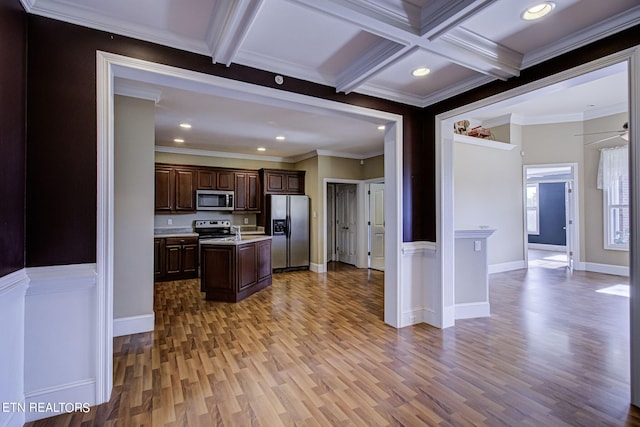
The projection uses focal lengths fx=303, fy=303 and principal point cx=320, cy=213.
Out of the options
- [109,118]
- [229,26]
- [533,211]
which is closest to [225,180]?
[109,118]

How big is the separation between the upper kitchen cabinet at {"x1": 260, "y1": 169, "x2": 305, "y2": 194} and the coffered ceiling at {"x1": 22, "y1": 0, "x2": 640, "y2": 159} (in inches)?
167

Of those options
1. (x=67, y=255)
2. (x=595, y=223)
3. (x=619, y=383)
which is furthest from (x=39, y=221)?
(x=595, y=223)

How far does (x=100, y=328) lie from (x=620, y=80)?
24.0 feet

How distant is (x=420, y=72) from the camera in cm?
293

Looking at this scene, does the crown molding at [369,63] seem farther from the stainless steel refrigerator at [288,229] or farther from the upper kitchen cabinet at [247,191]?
the upper kitchen cabinet at [247,191]

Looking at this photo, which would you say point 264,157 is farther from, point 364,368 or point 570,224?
point 570,224

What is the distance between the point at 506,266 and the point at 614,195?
2473mm

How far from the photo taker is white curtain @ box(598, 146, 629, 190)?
235 inches

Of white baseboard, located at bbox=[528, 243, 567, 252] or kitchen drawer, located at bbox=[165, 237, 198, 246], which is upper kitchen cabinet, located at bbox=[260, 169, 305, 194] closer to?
kitchen drawer, located at bbox=[165, 237, 198, 246]

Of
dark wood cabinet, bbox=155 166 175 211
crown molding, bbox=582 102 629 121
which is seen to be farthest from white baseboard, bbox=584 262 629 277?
dark wood cabinet, bbox=155 166 175 211

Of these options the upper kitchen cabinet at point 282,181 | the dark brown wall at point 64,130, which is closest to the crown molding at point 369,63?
the dark brown wall at point 64,130

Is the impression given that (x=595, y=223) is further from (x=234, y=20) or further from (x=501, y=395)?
(x=234, y=20)

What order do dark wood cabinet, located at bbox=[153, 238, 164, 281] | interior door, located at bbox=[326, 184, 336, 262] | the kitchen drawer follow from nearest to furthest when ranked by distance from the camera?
1. dark wood cabinet, located at bbox=[153, 238, 164, 281]
2. the kitchen drawer
3. interior door, located at bbox=[326, 184, 336, 262]

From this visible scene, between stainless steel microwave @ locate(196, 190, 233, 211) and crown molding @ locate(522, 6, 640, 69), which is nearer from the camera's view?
crown molding @ locate(522, 6, 640, 69)
